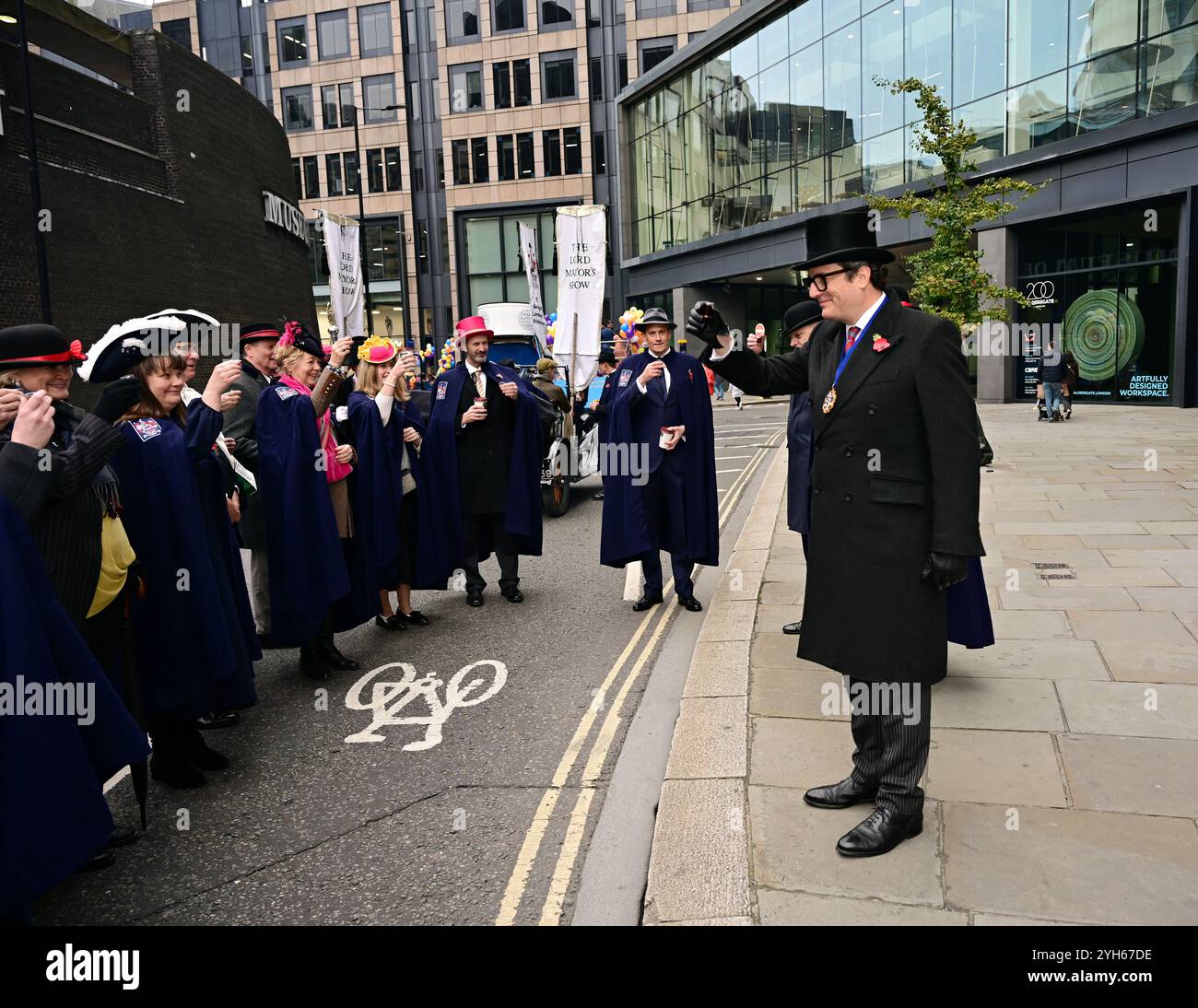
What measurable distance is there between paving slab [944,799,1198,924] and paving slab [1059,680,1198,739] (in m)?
0.88

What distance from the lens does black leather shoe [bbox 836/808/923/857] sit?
3.18 m

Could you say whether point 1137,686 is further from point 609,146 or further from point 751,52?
point 609,146

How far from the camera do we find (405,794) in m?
4.02

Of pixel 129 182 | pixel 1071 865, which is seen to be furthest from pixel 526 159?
pixel 1071 865

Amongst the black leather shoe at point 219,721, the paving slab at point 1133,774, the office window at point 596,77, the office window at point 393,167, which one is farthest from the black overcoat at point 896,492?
the office window at point 393,167

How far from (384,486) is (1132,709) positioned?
184 inches

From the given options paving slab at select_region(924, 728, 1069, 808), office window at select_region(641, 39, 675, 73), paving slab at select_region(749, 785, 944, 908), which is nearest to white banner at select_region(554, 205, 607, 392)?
paving slab at select_region(924, 728, 1069, 808)

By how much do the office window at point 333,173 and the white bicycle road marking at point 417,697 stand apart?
170 feet

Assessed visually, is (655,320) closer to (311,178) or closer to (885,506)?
(885,506)

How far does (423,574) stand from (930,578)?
458 cm

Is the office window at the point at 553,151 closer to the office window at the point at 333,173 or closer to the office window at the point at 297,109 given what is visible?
the office window at the point at 333,173

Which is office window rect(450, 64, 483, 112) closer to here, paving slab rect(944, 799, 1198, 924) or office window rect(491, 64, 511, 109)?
office window rect(491, 64, 511, 109)

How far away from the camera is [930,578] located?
3.17 meters
